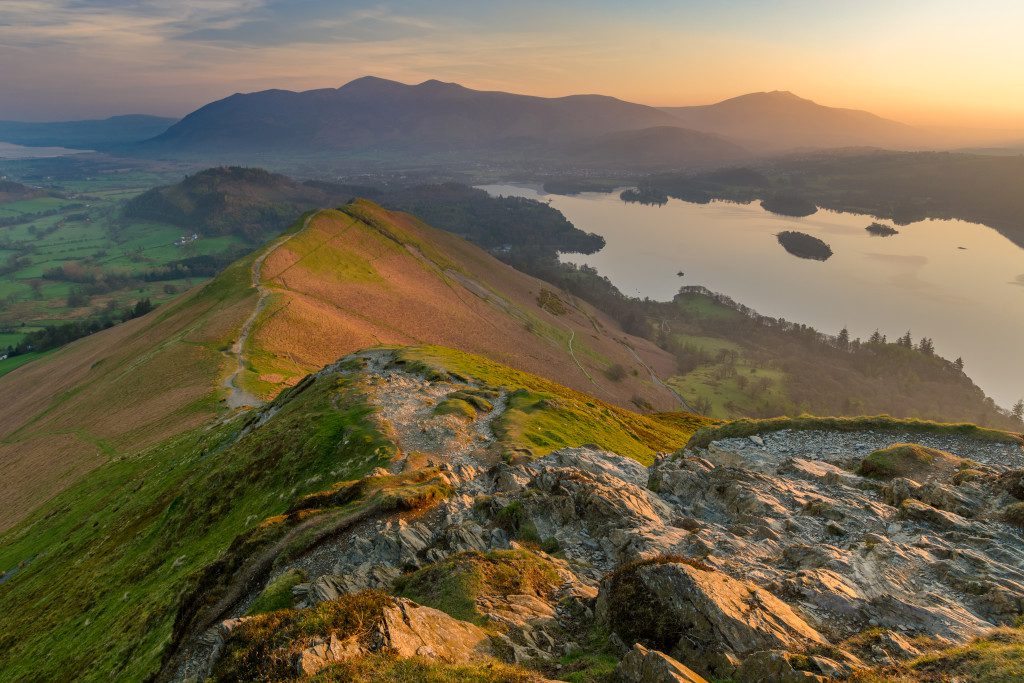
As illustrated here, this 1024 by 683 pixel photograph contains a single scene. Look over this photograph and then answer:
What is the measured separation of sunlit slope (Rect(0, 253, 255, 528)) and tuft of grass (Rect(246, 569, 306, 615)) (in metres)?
50.2

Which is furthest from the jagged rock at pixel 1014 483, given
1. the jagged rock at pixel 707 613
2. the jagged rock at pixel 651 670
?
the jagged rock at pixel 651 670

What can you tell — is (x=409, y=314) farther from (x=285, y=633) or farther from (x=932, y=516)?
(x=285, y=633)

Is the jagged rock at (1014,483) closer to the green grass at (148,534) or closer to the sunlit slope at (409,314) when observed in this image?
the green grass at (148,534)

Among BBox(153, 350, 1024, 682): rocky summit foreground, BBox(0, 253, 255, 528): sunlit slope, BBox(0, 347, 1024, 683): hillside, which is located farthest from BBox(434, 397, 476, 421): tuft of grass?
BBox(0, 253, 255, 528): sunlit slope

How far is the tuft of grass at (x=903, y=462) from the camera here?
32344 mm

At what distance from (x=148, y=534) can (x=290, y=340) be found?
5176cm

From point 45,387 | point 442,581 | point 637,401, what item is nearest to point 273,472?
point 442,581

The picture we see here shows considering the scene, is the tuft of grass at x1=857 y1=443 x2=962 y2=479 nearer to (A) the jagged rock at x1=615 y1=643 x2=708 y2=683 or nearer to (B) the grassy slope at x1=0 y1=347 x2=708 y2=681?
(B) the grassy slope at x1=0 y1=347 x2=708 y2=681

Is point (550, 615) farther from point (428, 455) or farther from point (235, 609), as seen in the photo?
point (428, 455)

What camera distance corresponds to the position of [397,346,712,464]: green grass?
4303 centimetres

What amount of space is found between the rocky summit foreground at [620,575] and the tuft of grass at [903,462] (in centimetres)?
15

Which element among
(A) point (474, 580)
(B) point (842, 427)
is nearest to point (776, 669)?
(A) point (474, 580)

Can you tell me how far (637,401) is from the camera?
5089 inches

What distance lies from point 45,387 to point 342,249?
72345 millimetres
